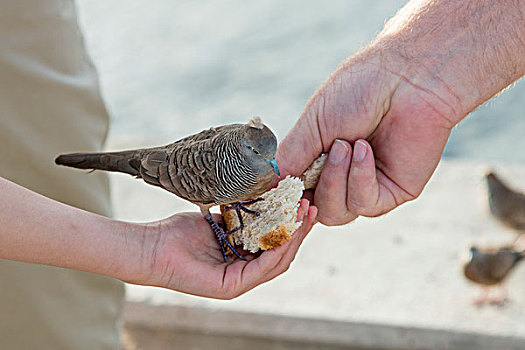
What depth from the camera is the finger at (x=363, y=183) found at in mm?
1234

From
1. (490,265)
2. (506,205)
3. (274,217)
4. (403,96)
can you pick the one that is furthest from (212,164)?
(506,205)

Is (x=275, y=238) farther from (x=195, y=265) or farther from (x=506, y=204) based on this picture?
(x=506, y=204)

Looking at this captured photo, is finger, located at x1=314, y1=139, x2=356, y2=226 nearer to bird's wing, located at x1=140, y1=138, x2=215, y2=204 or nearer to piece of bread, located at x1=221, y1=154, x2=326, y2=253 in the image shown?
piece of bread, located at x1=221, y1=154, x2=326, y2=253

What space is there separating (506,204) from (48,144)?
5.82ft

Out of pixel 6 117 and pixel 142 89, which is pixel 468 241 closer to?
pixel 6 117

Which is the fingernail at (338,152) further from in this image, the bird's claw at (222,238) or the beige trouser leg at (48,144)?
the beige trouser leg at (48,144)

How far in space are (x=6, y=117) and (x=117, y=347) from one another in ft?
2.13

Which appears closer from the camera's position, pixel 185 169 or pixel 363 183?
pixel 185 169

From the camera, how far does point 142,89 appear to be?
4805mm

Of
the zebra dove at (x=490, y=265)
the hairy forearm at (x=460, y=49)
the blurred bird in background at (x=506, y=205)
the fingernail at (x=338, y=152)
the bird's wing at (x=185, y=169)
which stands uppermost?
the bird's wing at (x=185, y=169)

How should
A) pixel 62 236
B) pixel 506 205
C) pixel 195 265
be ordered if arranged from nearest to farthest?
pixel 62 236, pixel 195 265, pixel 506 205

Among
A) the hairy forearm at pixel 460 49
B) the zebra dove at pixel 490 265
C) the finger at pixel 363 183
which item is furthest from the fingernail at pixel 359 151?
the zebra dove at pixel 490 265

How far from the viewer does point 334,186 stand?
1267mm

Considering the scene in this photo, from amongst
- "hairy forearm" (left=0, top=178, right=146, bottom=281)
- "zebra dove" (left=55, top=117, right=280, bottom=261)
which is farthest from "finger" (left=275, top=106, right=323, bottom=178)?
"hairy forearm" (left=0, top=178, right=146, bottom=281)
